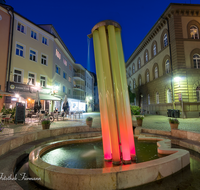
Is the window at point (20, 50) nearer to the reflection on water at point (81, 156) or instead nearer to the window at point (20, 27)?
the window at point (20, 27)

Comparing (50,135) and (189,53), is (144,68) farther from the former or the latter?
(50,135)

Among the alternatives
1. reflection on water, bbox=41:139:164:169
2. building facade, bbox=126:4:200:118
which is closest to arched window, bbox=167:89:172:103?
building facade, bbox=126:4:200:118

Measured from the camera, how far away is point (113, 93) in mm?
3803

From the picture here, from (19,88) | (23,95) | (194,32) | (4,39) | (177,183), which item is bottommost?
(177,183)

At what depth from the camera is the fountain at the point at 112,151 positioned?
8.66 ft

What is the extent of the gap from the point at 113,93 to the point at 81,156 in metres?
2.21

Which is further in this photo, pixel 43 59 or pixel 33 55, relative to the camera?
pixel 43 59

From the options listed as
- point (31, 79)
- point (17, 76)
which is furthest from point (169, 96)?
point (17, 76)

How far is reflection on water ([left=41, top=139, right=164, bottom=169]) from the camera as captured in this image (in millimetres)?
3709

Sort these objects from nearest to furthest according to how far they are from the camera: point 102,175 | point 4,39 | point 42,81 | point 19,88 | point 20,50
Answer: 1. point 102,175
2. point 4,39
3. point 19,88
4. point 20,50
5. point 42,81

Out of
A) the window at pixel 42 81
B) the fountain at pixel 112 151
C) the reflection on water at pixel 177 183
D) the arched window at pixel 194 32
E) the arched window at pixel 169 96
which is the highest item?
the arched window at pixel 194 32

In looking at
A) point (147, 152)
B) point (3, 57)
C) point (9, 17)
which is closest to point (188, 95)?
point (147, 152)

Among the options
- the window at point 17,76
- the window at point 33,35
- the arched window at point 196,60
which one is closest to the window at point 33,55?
the window at point 33,35

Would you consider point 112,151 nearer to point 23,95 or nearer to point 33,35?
point 23,95
